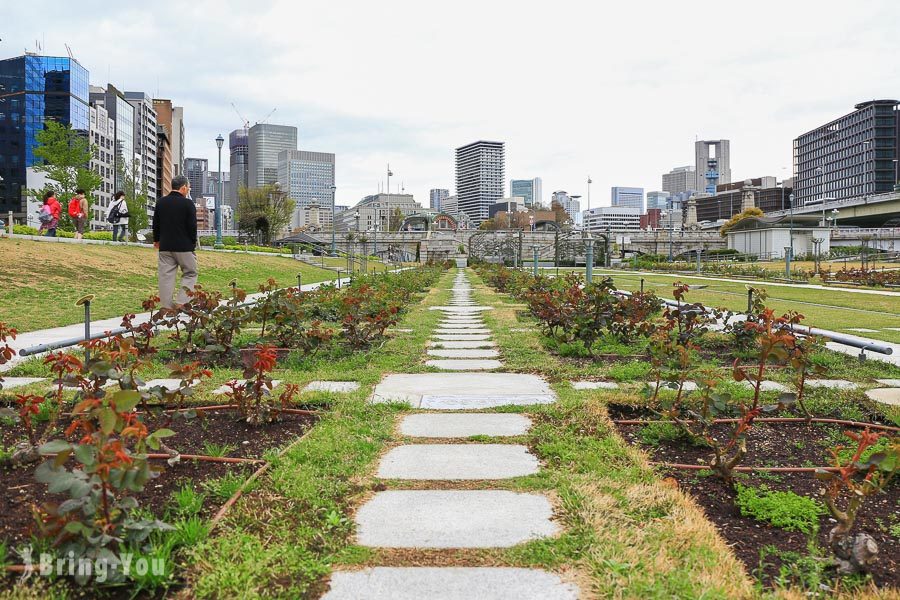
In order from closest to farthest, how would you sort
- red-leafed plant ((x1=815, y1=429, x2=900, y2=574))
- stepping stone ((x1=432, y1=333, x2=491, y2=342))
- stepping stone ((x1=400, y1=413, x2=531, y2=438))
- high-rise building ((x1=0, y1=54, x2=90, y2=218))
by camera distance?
red-leafed plant ((x1=815, y1=429, x2=900, y2=574))
stepping stone ((x1=400, y1=413, x2=531, y2=438))
stepping stone ((x1=432, y1=333, x2=491, y2=342))
high-rise building ((x1=0, y1=54, x2=90, y2=218))

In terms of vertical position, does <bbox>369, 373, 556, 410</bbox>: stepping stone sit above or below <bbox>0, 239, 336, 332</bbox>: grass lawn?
below

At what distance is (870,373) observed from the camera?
18.7 ft

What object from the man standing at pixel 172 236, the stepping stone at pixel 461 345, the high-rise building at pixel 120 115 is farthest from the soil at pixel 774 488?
the high-rise building at pixel 120 115

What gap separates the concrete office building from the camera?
119 m

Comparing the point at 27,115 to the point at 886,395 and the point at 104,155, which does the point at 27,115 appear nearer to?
the point at 104,155

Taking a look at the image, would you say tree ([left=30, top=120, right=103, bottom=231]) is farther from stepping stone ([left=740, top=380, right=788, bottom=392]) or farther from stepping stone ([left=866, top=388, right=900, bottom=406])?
stepping stone ([left=866, top=388, right=900, bottom=406])

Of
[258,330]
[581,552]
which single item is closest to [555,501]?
[581,552]

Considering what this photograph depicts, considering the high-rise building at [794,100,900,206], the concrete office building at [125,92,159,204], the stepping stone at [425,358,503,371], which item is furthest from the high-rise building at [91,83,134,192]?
the high-rise building at [794,100,900,206]

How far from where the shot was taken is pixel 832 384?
524 cm

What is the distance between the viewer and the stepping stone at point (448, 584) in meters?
1.97

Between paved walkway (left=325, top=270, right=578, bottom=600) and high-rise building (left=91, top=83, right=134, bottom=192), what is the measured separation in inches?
4319

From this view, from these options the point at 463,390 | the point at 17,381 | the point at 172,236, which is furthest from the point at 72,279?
the point at 463,390

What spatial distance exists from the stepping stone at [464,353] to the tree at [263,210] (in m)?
59.6

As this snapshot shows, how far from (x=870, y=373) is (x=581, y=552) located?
4.70 metres
